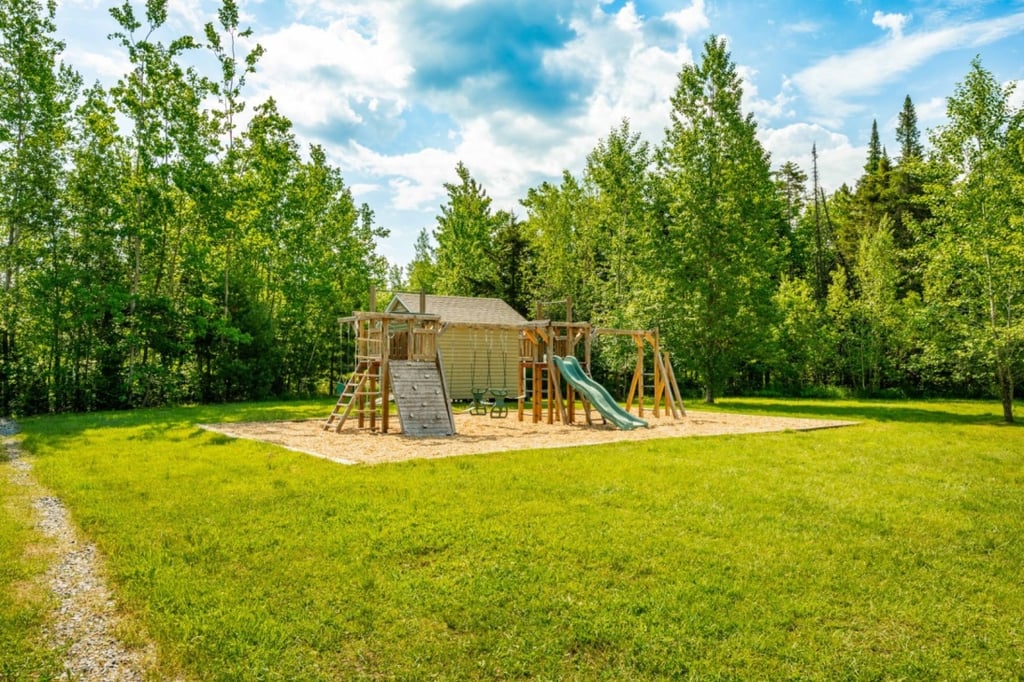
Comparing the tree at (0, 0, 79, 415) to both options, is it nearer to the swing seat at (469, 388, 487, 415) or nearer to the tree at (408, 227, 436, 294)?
the swing seat at (469, 388, 487, 415)

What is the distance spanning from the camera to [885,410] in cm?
1836

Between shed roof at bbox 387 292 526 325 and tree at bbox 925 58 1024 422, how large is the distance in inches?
500

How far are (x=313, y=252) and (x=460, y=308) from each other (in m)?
6.48

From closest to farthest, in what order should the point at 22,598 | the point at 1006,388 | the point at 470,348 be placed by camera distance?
the point at 22,598, the point at 1006,388, the point at 470,348

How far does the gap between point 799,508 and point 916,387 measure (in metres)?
24.0

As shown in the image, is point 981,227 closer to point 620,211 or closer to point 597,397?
point 597,397

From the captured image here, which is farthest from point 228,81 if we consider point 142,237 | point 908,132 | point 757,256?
point 908,132

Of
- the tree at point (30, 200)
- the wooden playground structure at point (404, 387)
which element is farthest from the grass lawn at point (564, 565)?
the tree at point (30, 200)

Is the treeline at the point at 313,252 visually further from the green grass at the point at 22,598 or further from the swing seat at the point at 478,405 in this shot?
the green grass at the point at 22,598

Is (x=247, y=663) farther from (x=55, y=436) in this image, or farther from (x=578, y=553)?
Answer: (x=55, y=436)

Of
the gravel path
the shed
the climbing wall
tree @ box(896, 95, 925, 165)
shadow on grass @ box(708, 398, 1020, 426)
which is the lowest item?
the gravel path

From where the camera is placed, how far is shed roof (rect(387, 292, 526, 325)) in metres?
22.3

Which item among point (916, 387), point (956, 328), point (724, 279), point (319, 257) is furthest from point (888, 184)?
point (319, 257)

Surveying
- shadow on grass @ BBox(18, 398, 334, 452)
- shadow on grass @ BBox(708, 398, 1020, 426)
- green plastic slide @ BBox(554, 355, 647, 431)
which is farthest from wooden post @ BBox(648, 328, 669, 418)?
shadow on grass @ BBox(18, 398, 334, 452)
